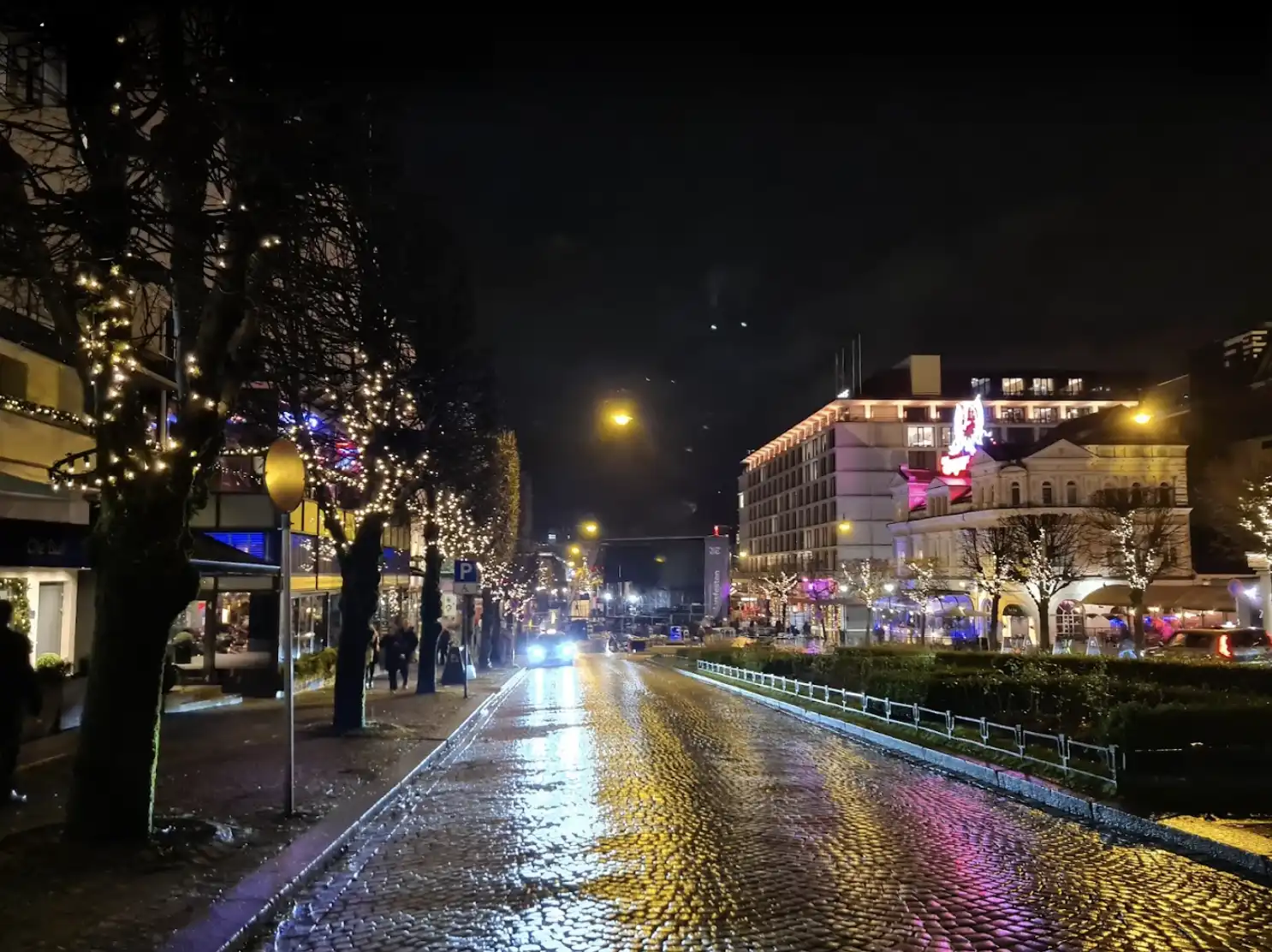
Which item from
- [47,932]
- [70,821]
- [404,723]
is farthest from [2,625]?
[404,723]

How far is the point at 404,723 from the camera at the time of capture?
19.8 metres

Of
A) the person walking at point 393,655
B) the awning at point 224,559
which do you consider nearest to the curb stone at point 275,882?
the awning at point 224,559

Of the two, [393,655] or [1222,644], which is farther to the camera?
[1222,644]

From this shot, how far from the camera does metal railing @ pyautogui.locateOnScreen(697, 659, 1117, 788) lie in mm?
12688

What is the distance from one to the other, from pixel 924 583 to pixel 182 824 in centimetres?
5642

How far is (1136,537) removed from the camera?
4284 centimetres

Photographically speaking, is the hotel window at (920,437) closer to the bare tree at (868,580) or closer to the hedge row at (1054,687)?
the bare tree at (868,580)

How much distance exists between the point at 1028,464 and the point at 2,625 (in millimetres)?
58409

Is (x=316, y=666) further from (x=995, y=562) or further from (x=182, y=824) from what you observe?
(x=995, y=562)

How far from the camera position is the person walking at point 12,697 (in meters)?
10.3

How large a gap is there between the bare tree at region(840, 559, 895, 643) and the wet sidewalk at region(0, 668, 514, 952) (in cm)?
5002

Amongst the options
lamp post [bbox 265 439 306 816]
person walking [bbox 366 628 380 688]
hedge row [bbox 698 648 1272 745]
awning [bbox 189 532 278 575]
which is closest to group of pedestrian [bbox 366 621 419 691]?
person walking [bbox 366 628 380 688]

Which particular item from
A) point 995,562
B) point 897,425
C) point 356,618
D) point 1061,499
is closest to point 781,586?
point 897,425

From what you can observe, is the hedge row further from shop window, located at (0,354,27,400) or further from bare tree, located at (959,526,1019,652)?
bare tree, located at (959,526,1019,652)
